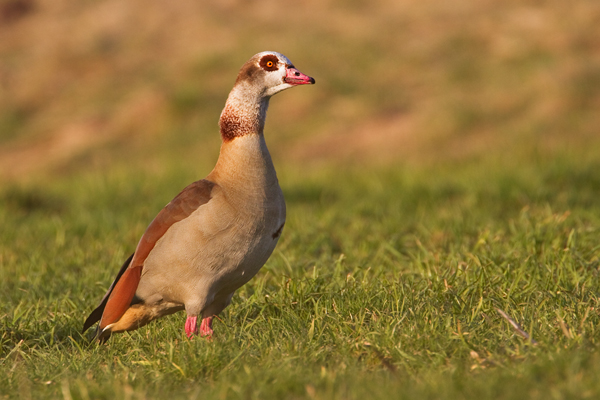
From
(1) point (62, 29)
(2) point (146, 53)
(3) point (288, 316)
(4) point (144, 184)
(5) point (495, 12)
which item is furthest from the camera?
(1) point (62, 29)

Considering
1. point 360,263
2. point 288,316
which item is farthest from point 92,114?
point 288,316

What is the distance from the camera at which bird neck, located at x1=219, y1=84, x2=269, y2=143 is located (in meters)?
4.18

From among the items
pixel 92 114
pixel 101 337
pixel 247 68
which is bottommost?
pixel 92 114

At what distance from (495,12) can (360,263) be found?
15529mm

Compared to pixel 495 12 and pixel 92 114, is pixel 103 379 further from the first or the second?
pixel 495 12

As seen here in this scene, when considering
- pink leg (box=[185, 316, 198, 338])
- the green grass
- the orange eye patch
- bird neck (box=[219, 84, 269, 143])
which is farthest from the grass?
the orange eye patch

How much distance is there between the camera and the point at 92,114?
16.9 meters

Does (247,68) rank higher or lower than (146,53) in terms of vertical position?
higher

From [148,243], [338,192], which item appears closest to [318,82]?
[338,192]

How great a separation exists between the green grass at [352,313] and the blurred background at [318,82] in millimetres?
4002

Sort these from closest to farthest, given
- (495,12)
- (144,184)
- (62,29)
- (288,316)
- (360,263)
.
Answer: (288,316) < (360,263) < (144,184) < (495,12) < (62,29)

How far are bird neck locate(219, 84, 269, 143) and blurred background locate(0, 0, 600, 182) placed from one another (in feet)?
21.7

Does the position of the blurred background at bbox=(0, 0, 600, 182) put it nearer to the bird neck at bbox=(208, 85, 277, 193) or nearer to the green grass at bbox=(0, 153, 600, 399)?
the green grass at bbox=(0, 153, 600, 399)

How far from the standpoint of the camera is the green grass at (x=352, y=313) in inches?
124
